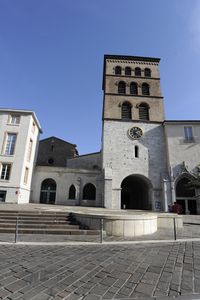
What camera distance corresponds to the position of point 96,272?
3887mm

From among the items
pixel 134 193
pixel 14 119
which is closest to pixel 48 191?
pixel 14 119

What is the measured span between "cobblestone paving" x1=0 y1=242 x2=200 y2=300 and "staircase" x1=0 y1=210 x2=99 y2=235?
230 centimetres

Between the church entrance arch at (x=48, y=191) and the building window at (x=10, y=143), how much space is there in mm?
6058

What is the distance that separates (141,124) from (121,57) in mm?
12783

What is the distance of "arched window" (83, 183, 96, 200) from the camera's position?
2550 cm

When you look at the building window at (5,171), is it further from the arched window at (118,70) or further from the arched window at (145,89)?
the arched window at (145,89)

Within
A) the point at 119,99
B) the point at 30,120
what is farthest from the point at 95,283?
the point at 119,99

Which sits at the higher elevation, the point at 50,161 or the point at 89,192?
the point at 50,161

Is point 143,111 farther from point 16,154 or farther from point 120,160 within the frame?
point 16,154

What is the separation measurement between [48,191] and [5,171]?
20.7 ft

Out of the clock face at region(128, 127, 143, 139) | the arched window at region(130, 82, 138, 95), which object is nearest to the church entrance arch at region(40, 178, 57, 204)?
the clock face at region(128, 127, 143, 139)

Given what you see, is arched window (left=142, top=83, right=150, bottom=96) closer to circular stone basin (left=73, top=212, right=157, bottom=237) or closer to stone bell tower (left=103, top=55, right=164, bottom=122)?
stone bell tower (left=103, top=55, right=164, bottom=122)

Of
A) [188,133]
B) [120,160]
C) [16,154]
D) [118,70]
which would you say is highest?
[118,70]

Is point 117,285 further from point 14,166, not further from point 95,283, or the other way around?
point 14,166
